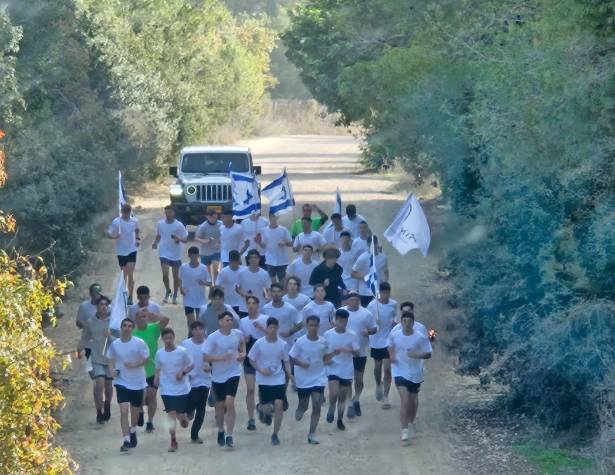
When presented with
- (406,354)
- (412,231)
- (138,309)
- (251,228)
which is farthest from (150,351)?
(251,228)

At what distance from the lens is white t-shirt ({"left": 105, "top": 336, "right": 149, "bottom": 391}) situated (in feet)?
47.6

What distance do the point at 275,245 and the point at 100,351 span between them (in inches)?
195

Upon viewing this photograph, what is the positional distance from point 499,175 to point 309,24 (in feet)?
64.8

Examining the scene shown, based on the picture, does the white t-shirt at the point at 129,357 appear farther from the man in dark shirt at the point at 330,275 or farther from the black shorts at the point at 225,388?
the man in dark shirt at the point at 330,275

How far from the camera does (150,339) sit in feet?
50.3

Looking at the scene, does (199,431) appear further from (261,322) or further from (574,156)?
(574,156)

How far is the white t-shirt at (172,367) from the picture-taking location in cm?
1438

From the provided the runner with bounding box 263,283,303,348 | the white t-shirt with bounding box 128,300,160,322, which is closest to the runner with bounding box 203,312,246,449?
the runner with bounding box 263,283,303,348

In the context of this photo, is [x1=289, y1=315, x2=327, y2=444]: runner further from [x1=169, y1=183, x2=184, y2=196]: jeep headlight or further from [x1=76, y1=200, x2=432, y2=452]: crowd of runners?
[x1=169, y1=183, x2=184, y2=196]: jeep headlight

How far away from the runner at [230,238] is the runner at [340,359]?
194 inches

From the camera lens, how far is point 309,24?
36.1m

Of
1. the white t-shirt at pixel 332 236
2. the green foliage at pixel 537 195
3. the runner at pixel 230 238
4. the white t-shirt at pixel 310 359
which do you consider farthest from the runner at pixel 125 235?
the white t-shirt at pixel 310 359

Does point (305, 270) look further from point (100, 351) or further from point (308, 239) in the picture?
point (100, 351)

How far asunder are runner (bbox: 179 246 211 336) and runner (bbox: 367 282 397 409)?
300cm
